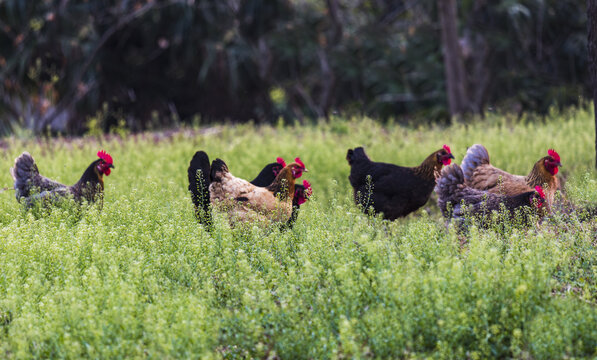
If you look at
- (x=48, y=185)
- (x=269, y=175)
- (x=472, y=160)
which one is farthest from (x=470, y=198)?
(x=48, y=185)

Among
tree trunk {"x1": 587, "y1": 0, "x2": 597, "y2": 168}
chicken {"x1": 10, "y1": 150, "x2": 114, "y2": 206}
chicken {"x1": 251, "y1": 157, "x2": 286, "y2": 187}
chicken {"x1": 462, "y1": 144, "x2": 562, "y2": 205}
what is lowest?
chicken {"x1": 462, "y1": 144, "x2": 562, "y2": 205}

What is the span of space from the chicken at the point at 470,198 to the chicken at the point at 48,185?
3760mm

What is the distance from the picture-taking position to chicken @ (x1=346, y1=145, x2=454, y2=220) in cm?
728

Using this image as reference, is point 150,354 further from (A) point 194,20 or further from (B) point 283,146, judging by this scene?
(A) point 194,20

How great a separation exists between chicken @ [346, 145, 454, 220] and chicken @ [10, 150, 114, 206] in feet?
9.82

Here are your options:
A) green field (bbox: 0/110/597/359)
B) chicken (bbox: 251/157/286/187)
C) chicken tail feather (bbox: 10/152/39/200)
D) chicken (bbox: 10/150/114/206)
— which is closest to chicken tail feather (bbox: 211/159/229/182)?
green field (bbox: 0/110/597/359)

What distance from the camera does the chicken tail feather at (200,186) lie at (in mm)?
6547

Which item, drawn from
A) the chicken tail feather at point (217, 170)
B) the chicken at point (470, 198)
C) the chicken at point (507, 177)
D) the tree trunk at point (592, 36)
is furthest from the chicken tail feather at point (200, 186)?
the tree trunk at point (592, 36)

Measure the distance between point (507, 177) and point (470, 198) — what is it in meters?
0.84

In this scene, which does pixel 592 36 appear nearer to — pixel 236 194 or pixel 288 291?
pixel 236 194

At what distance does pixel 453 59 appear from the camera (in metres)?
16.1

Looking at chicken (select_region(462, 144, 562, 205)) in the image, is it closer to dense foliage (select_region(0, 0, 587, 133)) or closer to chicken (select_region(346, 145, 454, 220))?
chicken (select_region(346, 145, 454, 220))

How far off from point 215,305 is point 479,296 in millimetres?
2006

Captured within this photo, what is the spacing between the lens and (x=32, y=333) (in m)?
3.99
